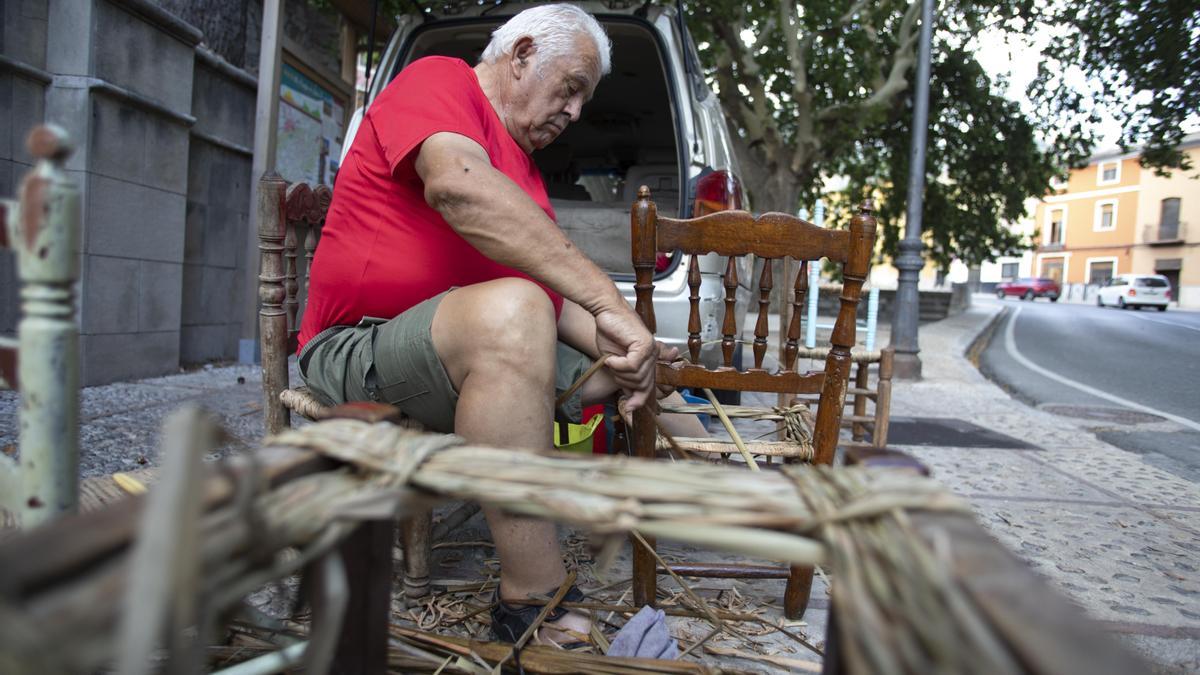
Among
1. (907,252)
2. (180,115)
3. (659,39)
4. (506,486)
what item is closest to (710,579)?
(506,486)

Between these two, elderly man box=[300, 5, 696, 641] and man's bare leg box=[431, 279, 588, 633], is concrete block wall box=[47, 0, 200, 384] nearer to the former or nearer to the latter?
elderly man box=[300, 5, 696, 641]

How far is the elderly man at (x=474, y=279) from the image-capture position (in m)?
1.43

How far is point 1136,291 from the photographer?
17219 mm

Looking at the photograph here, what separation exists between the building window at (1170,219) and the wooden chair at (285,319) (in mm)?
10004

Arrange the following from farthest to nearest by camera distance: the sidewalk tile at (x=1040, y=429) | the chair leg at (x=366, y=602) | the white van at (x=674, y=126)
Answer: the sidewalk tile at (x=1040, y=429) < the white van at (x=674, y=126) < the chair leg at (x=366, y=602)

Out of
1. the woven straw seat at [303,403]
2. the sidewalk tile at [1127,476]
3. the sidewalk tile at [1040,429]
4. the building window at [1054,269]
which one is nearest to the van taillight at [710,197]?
the woven straw seat at [303,403]

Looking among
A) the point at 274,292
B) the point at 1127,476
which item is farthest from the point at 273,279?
the point at 1127,476

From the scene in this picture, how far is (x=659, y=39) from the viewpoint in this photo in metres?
3.42

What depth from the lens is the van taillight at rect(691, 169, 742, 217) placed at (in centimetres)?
327

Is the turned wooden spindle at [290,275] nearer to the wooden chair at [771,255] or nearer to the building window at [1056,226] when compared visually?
Answer: the wooden chair at [771,255]

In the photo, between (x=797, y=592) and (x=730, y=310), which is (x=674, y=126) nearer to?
(x=730, y=310)

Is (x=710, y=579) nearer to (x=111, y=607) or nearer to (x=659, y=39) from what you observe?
(x=111, y=607)

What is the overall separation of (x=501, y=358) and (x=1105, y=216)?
25.1 meters

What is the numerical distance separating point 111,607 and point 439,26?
3.48 metres
